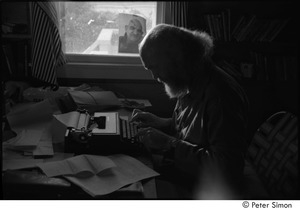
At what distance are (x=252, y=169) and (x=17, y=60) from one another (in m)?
1.57

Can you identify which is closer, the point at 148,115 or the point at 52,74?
the point at 148,115

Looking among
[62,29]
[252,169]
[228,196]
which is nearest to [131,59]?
[62,29]

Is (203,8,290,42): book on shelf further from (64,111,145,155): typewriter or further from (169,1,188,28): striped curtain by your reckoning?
(64,111,145,155): typewriter

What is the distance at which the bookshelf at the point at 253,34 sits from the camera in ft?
7.60

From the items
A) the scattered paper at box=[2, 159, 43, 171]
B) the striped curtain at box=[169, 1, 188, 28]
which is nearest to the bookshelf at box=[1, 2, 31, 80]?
the striped curtain at box=[169, 1, 188, 28]

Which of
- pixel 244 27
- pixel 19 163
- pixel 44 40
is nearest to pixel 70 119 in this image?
pixel 19 163

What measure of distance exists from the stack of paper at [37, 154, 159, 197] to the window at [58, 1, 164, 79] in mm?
1338

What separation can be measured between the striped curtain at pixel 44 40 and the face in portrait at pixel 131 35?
1.55 ft

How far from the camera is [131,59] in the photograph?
8.13 ft

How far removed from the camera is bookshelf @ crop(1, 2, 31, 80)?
217 centimetres

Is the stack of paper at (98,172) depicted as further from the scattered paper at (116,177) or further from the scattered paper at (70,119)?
the scattered paper at (70,119)

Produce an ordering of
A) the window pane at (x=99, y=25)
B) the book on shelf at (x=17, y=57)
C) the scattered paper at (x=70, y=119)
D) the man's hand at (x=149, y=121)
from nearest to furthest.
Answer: the scattered paper at (x=70, y=119) → the man's hand at (x=149, y=121) → the book on shelf at (x=17, y=57) → the window pane at (x=99, y=25)

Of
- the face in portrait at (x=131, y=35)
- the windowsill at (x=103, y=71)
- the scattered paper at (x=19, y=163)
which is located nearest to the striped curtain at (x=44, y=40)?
the windowsill at (x=103, y=71)
